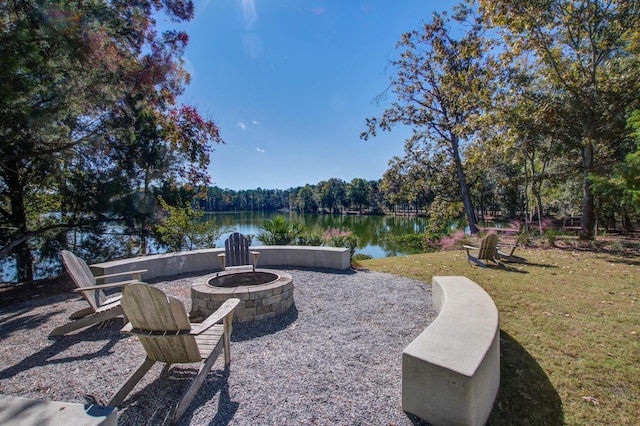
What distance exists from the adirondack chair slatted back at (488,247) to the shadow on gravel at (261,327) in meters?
4.60

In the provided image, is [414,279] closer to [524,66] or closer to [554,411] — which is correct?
[554,411]

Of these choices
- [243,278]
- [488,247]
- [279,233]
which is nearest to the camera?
[243,278]

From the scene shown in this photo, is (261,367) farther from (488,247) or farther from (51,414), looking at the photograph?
(488,247)

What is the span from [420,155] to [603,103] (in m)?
6.96

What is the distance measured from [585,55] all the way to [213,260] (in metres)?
12.5

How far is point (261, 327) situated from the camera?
3.45m

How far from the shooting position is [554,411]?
77.0 inches

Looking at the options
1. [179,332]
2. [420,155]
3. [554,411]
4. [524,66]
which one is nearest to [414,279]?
[554,411]

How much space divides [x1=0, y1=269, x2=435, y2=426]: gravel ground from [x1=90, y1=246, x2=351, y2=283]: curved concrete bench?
1368 mm

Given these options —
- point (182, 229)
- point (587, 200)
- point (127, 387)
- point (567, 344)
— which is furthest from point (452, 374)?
point (587, 200)

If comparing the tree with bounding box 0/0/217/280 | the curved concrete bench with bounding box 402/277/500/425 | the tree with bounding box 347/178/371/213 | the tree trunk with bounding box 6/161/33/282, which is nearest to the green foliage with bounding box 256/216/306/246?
the tree with bounding box 0/0/217/280

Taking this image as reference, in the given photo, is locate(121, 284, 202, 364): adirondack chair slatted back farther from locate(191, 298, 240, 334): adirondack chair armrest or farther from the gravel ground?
the gravel ground

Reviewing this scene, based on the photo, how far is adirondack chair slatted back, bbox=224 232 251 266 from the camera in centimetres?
531

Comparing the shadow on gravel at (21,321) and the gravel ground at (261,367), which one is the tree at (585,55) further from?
the shadow on gravel at (21,321)
